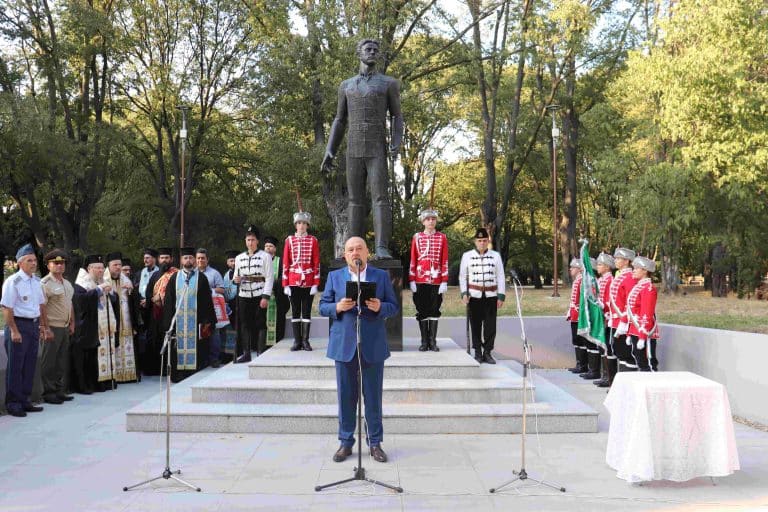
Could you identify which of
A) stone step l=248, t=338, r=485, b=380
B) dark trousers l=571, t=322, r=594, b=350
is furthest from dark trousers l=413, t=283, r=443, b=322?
dark trousers l=571, t=322, r=594, b=350

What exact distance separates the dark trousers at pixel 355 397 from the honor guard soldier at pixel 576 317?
5.97 meters

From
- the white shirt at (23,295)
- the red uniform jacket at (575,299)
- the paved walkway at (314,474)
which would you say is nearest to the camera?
the paved walkway at (314,474)

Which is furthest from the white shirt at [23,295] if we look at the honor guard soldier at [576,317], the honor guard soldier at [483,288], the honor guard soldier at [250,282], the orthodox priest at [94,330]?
the honor guard soldier at [576,317]

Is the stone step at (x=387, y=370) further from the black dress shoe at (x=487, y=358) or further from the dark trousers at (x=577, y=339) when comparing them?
the dark trousers at (x=577, y=339)

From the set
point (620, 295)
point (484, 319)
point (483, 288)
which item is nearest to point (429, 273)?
point (483, 288)

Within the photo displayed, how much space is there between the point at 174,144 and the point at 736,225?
2174 centimetres

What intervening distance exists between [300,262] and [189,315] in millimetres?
2747

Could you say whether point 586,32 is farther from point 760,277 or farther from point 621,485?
point 621,485

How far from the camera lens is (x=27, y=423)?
7750 millimetres

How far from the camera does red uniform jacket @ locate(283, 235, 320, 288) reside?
31.2ft

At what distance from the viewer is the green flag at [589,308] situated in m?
10.5

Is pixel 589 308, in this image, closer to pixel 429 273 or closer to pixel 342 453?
pixel 429 273

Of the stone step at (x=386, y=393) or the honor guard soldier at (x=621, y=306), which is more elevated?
the honor guard soldier at (x=621, y=306)

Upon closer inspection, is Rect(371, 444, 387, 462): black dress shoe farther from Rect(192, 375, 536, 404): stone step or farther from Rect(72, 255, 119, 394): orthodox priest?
Rect(72, 255, 119, 394): orthodox priest
